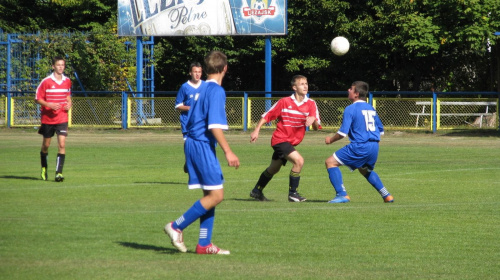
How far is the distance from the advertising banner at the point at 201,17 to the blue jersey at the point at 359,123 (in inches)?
821

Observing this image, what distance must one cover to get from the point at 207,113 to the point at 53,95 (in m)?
7.63

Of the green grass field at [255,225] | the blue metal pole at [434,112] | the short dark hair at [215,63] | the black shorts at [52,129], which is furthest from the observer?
the blue metal pole at [434,112]

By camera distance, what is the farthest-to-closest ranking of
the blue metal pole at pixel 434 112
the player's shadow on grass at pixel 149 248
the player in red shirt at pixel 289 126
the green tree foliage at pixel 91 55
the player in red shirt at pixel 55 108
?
the green tree foliage at pixel 91 55
the blue metal pole at pixel 434 112
the player in red shirt at pixel 55 108
the player in red shirt at pixel 289 126
the player's shadow on grass at pixel 149 248

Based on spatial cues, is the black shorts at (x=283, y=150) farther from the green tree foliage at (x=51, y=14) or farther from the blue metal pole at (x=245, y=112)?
the green tree foliage at (x=51, y=14)

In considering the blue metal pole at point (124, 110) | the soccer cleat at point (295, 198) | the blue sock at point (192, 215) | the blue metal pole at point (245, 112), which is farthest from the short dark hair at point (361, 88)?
the blue metal pole at point (124, 110)

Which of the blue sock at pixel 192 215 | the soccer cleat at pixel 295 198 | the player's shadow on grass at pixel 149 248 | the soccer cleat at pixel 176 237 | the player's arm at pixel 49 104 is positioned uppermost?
the player's arm at pixel 49 104

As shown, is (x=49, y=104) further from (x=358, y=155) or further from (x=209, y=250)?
(x=209, y=250)

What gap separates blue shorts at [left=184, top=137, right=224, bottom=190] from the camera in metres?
6.88

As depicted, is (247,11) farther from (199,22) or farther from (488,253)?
(488,253)

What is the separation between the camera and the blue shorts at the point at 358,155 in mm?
10852

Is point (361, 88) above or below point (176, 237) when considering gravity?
above

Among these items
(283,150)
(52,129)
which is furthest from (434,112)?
(283,150)

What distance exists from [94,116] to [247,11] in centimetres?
731

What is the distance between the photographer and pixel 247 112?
3027 centimetres
